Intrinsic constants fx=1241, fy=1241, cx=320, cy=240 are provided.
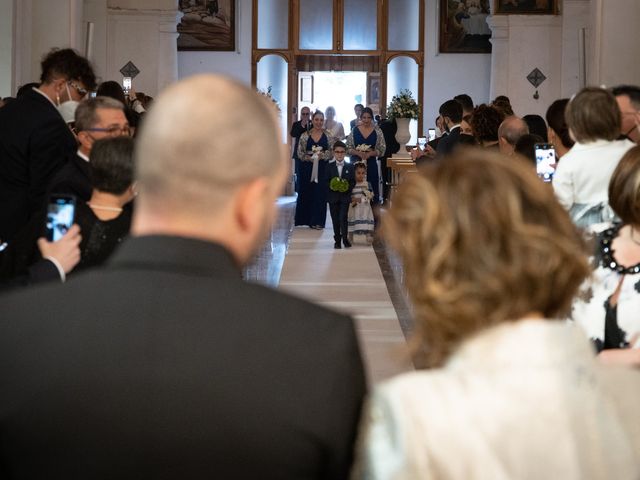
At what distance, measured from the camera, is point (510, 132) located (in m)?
8.29

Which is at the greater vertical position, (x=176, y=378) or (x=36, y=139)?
(x=36, y=139)

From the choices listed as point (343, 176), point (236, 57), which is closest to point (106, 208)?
point (343, 176)

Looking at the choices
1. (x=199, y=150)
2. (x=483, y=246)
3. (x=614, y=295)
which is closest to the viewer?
(x=483, y=246)

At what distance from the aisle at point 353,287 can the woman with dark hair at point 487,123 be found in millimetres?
1617

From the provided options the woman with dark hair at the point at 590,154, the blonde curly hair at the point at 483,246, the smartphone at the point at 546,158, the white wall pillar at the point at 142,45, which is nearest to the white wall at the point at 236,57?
the white wall pillar at the point at 142,45

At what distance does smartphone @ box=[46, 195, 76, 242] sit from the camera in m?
3.95

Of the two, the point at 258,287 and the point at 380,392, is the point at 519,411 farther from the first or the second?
the point at 258,287

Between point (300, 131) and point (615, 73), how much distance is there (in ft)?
20.6

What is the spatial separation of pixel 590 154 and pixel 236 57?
833 inches

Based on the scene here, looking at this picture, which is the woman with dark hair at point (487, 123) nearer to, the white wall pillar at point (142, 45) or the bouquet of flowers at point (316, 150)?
the bouquet of flowers at point (316, 150)

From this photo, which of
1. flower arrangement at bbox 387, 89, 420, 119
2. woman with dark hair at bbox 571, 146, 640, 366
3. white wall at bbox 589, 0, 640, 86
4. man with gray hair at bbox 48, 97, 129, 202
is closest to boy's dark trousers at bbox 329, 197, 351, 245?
white wall at bbox 589, 0, 640, 86

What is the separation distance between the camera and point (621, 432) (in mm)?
1935

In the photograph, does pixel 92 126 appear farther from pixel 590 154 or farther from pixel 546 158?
pixel 546 158

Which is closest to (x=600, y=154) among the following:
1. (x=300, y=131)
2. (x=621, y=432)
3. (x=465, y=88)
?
(x=621, y=432)
